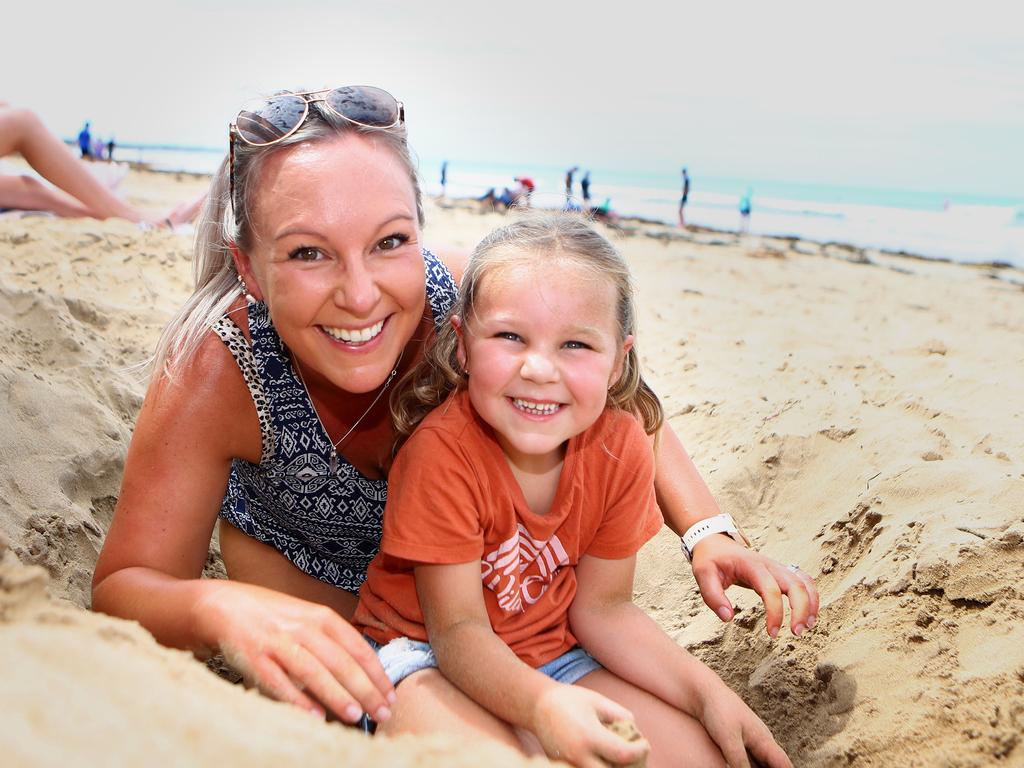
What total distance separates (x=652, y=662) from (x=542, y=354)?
719 millimetres

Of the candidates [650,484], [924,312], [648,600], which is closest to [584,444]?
[650,484]

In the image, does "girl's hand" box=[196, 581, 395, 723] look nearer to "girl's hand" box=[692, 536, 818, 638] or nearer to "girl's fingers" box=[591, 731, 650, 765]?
"girl's fingers" box=[591, 731, 650, 765]

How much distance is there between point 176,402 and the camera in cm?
188

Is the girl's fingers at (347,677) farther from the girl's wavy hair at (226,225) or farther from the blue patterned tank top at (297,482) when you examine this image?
the girl's wavy hair at (226,225)

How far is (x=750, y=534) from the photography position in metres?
2.87

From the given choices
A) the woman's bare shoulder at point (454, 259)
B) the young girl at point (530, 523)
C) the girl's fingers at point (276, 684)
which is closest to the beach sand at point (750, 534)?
the girl's fingers at point (276, 684)

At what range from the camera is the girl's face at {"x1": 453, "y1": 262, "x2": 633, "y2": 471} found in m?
1.77

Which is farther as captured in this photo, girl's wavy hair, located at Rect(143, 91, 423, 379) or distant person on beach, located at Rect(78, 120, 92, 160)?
distant person on beach, located at Rect(78, 120, 92, 160)

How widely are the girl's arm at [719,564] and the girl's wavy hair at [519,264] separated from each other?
236mm

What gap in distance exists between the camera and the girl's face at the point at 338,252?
5.69 ft

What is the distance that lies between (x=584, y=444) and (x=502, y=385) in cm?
28

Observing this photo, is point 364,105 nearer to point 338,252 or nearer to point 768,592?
point 338,252

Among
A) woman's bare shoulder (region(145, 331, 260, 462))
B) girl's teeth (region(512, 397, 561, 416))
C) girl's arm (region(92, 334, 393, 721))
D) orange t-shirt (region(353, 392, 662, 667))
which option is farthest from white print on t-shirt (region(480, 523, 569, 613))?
woman's bare shoulder (region(145, 331, 260, 462))

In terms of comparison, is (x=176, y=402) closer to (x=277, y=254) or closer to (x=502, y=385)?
(x=277, y=254)
